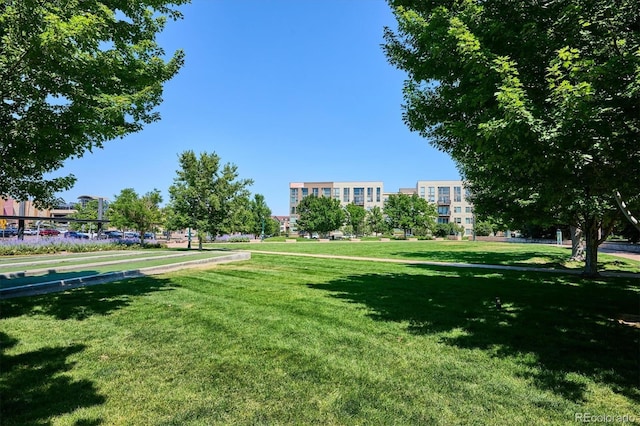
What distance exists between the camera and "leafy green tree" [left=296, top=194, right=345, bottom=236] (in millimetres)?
66000

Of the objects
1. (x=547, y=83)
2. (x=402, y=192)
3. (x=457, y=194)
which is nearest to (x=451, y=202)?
(x=457, y=194)

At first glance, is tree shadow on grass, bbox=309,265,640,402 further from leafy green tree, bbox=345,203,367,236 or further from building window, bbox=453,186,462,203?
building window, bbox=453,186,462,203

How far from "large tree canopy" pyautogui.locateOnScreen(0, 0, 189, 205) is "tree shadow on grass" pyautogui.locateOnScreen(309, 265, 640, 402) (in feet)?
21.5

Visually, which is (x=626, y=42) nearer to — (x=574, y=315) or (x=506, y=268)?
(x=574, y=315)

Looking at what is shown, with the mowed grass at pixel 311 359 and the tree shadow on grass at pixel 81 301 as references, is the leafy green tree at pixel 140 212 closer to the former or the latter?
the tree shadow on grass at pixel 81 301

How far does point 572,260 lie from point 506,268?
6.65 m

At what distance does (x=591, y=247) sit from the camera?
1502 cm

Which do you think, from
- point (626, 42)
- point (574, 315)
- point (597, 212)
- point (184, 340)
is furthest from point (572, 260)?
point (184, 340)

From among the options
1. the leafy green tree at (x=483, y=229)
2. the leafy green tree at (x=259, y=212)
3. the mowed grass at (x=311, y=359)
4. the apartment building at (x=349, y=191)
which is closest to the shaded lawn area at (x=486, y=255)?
the mowed grass at (x=311, y=359)

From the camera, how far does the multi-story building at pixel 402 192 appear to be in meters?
104

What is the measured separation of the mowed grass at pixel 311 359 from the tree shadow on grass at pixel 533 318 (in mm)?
35

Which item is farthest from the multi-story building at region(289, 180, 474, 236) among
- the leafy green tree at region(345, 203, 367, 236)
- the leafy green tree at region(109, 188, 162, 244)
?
the leafy green tree at region(109, 188, 162, 244)

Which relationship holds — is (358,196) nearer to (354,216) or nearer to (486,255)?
(354,216)

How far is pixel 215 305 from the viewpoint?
8031 mm
